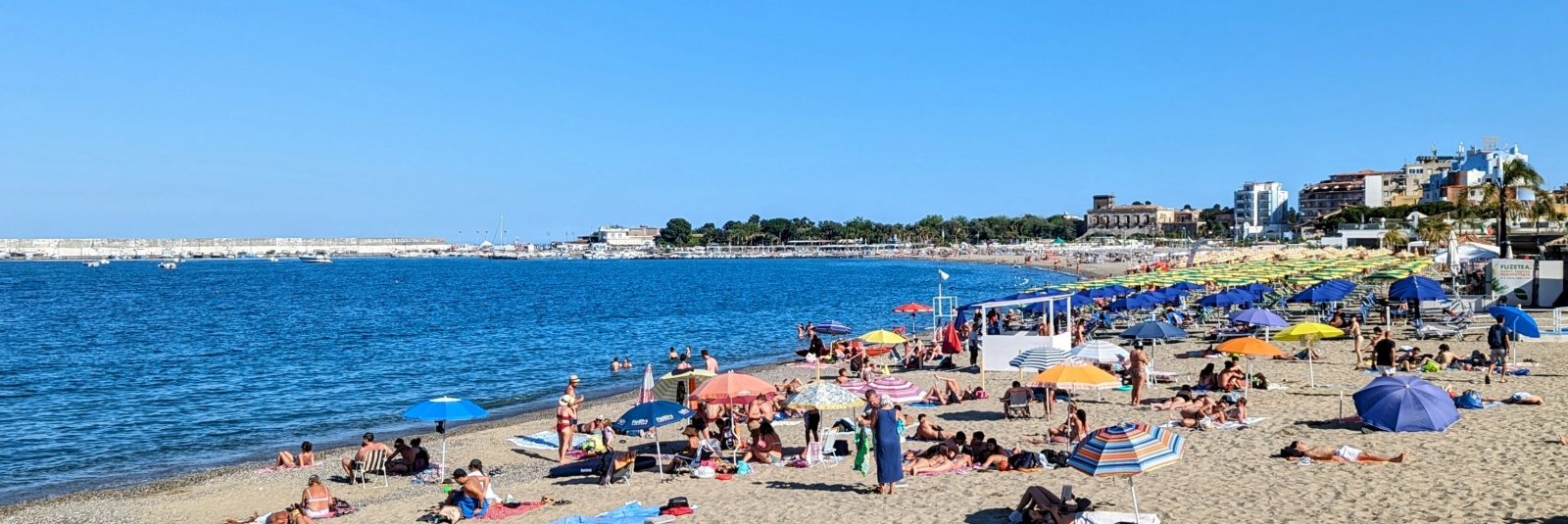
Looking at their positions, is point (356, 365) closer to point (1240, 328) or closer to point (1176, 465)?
point (1240, 328)

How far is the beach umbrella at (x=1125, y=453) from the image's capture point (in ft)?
Result: 29.5

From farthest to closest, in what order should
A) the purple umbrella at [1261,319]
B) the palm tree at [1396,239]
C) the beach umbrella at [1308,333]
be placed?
the palm tree at [1396,239] < the purple umbrella at [1261,319] < the beach umbrella at [1308,333]

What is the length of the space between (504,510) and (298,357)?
976 inches

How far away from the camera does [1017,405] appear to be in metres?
16.0

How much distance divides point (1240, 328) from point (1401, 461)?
1549 cm

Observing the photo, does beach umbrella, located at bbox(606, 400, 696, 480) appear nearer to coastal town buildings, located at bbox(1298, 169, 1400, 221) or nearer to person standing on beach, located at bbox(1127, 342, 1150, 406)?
person standing on beach, located at bbox(1127, 342, 1150, 406)

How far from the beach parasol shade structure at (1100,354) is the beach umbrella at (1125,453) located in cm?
737

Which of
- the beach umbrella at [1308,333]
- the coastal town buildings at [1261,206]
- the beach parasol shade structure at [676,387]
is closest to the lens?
the beach parasol shade structure at [676,387]

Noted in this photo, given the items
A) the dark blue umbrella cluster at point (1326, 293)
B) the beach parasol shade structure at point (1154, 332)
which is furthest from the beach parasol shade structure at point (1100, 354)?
the dark blue umbrella cluster at point (1326, 293)

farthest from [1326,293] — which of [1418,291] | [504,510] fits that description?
[504,510]

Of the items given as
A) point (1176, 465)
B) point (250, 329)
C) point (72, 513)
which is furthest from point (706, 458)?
point (250, 329)

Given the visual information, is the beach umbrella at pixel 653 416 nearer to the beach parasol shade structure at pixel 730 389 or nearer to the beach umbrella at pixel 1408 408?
the beach parasol shade structure at pixel 730 389

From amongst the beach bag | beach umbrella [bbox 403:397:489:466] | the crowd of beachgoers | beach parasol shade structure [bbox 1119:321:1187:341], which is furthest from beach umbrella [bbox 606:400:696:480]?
beach parasol shade structure [bbox 1119:321:1187:341]

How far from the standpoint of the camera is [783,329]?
42.1m
